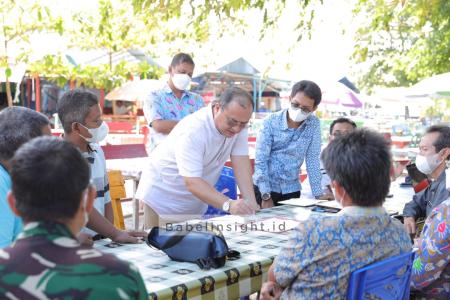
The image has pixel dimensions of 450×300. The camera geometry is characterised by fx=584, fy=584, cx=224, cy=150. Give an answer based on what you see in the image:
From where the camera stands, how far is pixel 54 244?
1.34 metres

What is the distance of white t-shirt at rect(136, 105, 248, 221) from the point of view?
3.27 meters

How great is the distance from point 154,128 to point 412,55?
26.7 feet

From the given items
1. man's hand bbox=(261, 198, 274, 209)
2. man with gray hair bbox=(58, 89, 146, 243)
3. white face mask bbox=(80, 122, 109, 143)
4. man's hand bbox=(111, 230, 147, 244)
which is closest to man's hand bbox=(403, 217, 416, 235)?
man's hand bbox=(261, 198, 274, 209)

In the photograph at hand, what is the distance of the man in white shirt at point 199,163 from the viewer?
3.21 meters

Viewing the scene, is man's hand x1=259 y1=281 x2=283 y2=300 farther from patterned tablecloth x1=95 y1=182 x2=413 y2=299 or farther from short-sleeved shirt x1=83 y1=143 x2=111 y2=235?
short-sleeved shirt x1=83 y1=143 x2=111 y2=235

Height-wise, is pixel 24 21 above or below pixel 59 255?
above

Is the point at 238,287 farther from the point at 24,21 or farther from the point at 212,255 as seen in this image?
the point at 24,21

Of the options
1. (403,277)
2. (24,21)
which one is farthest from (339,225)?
(24,21)

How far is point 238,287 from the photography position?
2.33 meters

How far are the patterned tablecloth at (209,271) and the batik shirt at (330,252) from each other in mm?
272

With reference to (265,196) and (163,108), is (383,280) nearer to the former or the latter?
(265,196)

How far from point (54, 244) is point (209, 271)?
1014mm

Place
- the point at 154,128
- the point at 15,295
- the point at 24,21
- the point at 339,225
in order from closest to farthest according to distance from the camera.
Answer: the point at 15,295, the point at 339,225, the point at 154,128, the point at 24,21

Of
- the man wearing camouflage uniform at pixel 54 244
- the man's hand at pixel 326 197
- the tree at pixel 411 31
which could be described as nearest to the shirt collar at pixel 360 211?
the man wearing camouflage uniform at pixel 54 244
